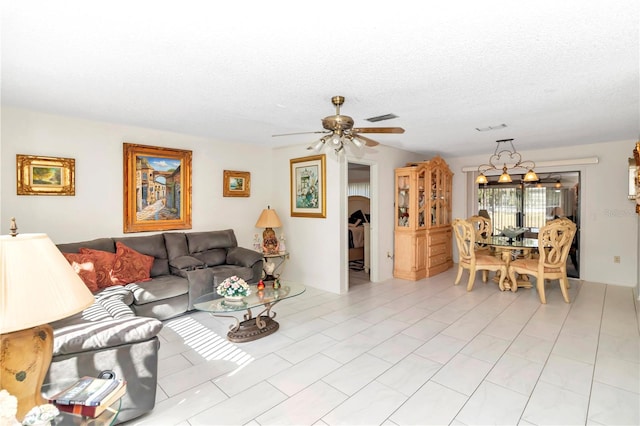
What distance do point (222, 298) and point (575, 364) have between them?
3.20 m

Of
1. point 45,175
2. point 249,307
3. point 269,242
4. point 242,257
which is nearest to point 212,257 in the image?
point 242,257

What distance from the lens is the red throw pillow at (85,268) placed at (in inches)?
128

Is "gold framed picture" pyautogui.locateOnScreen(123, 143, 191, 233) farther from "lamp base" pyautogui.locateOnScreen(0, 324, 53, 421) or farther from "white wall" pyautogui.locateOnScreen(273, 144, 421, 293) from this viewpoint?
"lamp base" pyautogui.locateOnScreen(0, 324, 53, 421)

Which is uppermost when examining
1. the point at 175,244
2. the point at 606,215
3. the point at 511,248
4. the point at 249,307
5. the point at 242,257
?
the point at 606,215

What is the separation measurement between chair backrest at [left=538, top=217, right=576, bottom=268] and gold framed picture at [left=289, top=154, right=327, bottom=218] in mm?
2938

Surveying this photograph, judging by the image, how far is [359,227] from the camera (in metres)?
7.12

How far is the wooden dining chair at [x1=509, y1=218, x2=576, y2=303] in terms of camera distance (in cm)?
418

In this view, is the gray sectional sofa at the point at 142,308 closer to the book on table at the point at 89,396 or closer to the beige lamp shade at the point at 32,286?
the book on table at the point at 89,396

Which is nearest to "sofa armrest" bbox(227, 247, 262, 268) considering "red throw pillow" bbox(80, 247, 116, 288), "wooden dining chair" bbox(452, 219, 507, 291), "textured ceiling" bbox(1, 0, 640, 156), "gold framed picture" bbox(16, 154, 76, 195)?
"red throw pillow" bbox(80, 247, 116, 288)

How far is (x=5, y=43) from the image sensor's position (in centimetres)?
193

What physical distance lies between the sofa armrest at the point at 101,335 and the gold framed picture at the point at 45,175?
7.36 ft

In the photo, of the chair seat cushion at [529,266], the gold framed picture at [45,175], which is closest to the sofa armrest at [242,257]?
the gold framed picture at [45,175]

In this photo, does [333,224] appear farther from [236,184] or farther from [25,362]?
[25,362]

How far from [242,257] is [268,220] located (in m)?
0.81
